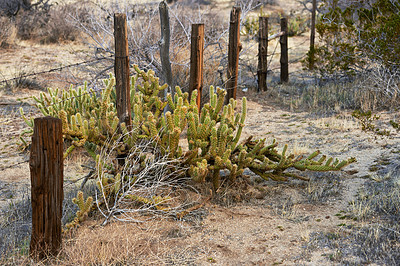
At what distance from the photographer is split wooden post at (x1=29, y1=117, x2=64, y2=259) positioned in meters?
3.10

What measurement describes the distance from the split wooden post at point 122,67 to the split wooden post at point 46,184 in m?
1.44

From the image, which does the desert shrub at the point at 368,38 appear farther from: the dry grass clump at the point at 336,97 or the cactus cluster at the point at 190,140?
the cactus cluster at the point at 190,140

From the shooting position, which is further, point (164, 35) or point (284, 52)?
point (284, 52)

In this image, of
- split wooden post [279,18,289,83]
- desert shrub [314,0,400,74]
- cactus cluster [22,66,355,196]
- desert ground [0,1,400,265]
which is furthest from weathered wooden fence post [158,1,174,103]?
split wooden post [279,18,289,83]

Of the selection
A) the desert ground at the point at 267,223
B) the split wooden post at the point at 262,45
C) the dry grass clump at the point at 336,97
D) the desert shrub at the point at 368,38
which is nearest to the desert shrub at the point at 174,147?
the desert ground at the point at 267,223

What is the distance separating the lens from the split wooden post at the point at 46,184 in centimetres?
310

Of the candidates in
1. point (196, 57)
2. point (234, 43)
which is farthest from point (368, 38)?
point (196, 57)

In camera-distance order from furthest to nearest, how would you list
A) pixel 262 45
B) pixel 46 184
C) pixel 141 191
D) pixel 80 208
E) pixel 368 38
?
pixel 262 45
pixel 368 38
pixel 141 191
pixel 80 208
pixel 46 184

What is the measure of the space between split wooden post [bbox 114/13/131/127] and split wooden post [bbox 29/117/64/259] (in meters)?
1.44

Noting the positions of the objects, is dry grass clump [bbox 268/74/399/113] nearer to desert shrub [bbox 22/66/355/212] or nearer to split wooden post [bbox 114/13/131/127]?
desert shrub [bbox 22/66/355/212]

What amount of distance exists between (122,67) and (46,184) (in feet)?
5.53

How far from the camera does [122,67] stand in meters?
4.45

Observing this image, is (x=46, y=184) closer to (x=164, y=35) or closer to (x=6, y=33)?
(x=164, y=35)

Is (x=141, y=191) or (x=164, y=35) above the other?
(x=164, y=35)
